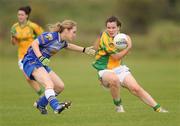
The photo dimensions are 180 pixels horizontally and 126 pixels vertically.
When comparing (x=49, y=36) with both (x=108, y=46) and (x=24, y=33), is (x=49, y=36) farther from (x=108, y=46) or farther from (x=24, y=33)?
(x=24, y=33)

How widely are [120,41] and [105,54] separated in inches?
24.0

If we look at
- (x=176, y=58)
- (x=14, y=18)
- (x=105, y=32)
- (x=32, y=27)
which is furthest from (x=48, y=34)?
(x=14, y=18)

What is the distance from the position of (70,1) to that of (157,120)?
5666 cm

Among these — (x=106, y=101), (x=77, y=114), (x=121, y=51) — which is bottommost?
(x=106, y=101)

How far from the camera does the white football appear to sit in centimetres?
1402

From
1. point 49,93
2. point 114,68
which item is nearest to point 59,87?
point 49,93

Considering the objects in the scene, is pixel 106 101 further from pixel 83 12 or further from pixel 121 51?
pixel 83 12

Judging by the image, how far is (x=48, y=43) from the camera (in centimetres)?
1387

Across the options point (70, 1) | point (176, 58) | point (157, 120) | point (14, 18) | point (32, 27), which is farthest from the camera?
point (70, 1)

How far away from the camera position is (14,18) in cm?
5581

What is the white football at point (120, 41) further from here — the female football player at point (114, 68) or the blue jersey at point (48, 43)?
the blue jersey at point (48, 43)

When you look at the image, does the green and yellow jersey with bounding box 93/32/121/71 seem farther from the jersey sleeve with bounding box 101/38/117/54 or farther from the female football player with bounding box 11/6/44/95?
the female football player with bounding box 11/6/44/95

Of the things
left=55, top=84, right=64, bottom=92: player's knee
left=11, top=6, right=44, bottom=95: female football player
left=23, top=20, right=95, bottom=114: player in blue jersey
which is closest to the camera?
left=23, top=20, right=95, bottom=114: player in blue jersey

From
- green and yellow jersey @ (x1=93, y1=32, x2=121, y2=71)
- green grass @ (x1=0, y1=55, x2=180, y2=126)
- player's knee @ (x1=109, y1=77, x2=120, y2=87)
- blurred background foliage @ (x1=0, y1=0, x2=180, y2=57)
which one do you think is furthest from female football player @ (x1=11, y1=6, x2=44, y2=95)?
blurred background foliage @ (x1=0, y1=0, x2=180, y2=57)
